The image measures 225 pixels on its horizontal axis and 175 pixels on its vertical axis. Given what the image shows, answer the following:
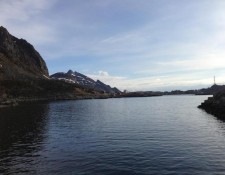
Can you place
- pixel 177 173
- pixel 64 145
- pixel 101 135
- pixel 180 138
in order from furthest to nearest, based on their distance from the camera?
1. pixel 101 135
2. pixel 180 138
3. pixel 64 145
4. pixel 177 173

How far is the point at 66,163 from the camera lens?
1633 inches

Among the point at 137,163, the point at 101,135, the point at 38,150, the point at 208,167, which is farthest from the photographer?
the point at 101,135

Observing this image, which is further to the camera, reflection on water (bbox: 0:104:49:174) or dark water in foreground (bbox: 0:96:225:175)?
reflection on water (bbox: 0:104:49:174)

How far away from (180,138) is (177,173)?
2395cm

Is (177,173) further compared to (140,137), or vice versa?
(140,137)

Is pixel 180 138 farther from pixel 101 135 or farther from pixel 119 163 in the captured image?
pixel 119 163

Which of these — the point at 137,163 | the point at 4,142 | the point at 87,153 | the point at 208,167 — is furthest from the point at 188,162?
the point at 4,142

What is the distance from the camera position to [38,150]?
51.4 meters

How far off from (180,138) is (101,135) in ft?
55.0

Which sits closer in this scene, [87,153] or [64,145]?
[87,153]

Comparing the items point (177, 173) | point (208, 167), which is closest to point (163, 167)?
point (177, 173)

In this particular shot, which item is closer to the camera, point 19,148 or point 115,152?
point 115,152

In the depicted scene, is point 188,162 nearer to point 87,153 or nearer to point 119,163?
point 119,163

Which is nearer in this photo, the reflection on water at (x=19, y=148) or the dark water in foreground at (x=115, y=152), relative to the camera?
the dark water in foreground at (x=115, y=152)
